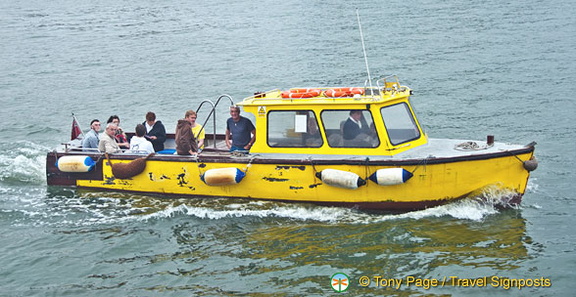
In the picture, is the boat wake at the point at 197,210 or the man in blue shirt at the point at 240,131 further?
the man in blue shirt at the point at 240,131

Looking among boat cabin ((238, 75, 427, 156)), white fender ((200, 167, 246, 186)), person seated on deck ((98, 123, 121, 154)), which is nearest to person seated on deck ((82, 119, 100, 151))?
person seated on deck ((98, 123, 121, 154))

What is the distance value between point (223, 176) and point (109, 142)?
2.96 m

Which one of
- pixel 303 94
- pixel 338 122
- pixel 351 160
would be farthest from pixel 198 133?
pixel 351 160

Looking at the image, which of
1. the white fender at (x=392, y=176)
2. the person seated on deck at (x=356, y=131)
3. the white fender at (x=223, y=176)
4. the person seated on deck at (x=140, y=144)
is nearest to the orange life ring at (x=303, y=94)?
the person seated on deck at (x=356, y=131)

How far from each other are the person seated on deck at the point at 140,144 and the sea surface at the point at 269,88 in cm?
103

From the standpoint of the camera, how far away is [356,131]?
12.5 meters

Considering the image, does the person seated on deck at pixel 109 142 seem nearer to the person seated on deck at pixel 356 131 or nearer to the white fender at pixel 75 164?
the white fender at pixel 75 164

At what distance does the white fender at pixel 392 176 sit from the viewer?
38.9ft

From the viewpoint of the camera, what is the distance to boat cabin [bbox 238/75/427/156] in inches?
486

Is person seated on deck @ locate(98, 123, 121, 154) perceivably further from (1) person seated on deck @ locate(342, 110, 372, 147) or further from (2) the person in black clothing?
(1) person seated on deck @ locate(342, 110, 372, 147)

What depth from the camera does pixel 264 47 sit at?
103 ft

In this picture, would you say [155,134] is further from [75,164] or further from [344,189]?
[344,189]

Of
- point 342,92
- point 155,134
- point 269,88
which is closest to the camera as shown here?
point 342,92

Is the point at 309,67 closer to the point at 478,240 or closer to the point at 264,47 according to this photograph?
the point at 264,47
